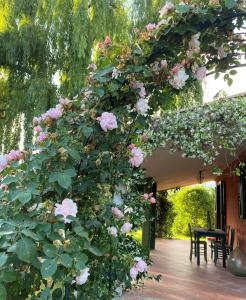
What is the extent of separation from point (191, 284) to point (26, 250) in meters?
4.92

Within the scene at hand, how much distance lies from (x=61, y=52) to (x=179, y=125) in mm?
2102

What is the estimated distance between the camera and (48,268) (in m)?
1.13

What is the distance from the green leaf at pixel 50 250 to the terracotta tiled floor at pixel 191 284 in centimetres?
363

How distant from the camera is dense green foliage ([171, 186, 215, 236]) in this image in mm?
16797

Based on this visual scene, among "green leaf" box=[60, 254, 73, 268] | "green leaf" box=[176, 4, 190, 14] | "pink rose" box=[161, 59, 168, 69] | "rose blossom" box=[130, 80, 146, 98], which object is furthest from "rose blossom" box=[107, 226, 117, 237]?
"green leaf" box=[176, 4, 190, 14]

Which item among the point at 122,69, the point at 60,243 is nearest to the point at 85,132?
the point at 122,69

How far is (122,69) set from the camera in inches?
61.3

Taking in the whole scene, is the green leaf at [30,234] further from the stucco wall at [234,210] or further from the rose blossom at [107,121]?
the stucco wall at [234,210]

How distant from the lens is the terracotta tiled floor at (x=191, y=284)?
4.86 metres

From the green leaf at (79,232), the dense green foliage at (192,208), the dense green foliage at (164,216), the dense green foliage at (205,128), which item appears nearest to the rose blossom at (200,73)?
the green leaf at (79,232)

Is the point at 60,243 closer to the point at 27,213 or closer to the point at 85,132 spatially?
the point at 27,213

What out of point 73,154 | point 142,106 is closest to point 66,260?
point 73,154

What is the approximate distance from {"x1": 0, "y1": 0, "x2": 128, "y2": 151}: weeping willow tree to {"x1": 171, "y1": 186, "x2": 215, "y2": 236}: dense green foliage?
11.9 meters

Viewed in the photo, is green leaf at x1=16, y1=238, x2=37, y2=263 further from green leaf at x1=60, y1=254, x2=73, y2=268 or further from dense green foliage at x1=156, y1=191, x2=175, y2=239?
dense green foliage at x1=156, y1=191, x2=175, y2=239
